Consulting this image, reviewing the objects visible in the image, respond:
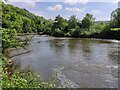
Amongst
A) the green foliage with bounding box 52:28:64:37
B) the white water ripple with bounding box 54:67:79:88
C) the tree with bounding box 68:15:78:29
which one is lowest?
the white water ripple with bounding box 54:67:79:88

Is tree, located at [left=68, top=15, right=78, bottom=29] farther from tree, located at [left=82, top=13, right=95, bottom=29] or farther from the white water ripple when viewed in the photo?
the white water ripple

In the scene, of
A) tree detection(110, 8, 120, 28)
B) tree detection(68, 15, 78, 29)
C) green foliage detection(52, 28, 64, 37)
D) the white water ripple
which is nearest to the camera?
the white water ripple

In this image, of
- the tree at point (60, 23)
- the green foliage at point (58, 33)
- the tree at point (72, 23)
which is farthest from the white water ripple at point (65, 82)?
the tree at point (60, 23)

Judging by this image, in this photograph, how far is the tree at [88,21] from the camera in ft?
212

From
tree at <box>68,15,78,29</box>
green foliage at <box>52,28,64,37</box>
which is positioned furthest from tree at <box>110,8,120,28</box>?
green foliage at <box>52,28,64,37</box>

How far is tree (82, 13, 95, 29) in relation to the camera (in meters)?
64.6

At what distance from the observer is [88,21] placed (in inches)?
2552

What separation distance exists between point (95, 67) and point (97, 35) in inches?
1564

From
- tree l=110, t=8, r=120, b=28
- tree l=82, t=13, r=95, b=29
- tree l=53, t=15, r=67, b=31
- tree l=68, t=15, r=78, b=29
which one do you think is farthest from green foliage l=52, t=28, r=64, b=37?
tree l=110, t=8, r=120, b=28

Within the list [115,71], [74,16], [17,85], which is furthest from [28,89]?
[74,16]

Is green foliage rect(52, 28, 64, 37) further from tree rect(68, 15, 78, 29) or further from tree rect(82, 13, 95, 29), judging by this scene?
tree rect(82, 13, 95, 29)

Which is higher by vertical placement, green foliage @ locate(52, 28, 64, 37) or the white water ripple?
green foliage @ locate(52, 28, 64, 37)

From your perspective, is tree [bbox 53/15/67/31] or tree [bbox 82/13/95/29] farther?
tree [bbox 53/15/67/31]

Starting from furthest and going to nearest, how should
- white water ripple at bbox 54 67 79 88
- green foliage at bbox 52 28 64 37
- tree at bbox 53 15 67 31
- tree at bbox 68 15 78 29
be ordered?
1. tree at bbox 53 15 67 31
2. tree at bbox 68 15 78 29
3. green foliage at bbox 52 28 64 37
4. white water ripple at bbox 54 67 79 88
